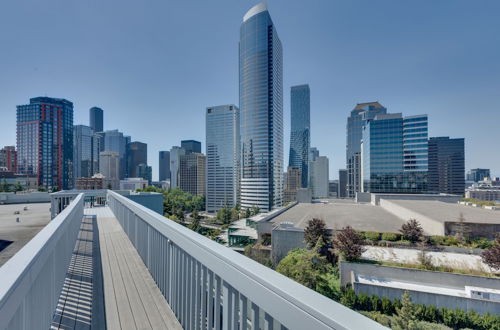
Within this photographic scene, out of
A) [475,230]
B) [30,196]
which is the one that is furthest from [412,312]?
[30,196]

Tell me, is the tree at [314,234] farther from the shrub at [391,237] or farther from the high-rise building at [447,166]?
the high-rise building at [447,166]

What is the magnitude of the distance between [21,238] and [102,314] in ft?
13.9

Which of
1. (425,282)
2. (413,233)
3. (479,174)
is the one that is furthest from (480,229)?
(479,174)

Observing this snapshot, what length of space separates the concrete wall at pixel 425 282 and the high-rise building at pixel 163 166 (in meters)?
191

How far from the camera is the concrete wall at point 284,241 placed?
17.2 meters

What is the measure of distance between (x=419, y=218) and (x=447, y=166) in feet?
349

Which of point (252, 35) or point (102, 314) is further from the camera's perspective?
point (252, 35)

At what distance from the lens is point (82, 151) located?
133750mm

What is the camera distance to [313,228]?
53.6 ft

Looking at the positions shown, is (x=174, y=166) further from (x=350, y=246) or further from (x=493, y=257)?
(x=493, y=257)

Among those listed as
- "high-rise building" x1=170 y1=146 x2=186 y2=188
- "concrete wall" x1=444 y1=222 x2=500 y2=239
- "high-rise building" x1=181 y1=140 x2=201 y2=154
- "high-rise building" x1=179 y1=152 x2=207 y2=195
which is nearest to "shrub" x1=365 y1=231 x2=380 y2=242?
"concrete wall" x1=444 y1=222 x2=500 y2=239

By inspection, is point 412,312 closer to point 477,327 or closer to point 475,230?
point 477,327

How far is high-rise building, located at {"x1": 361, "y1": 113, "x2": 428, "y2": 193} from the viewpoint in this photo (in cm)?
4331

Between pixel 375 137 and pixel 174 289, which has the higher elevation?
pixel 375 137
